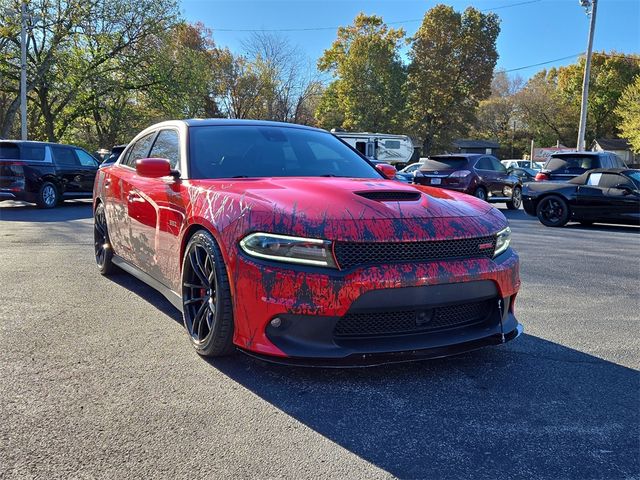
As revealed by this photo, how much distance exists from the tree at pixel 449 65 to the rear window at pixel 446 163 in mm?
31748

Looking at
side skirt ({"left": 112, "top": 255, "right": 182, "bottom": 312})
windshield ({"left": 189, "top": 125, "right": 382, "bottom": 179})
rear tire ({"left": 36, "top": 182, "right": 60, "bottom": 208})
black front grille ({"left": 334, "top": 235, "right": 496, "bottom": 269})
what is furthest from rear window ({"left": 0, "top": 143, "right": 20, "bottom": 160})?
black front grille ({"left": 334, "top": 235, "right": 496, "bottom": 269})

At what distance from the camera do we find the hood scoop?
3.11 metres

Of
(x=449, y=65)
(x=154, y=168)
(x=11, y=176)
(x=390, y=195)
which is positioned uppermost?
(x=449, y=65)

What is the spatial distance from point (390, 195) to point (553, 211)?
9627 millimetres

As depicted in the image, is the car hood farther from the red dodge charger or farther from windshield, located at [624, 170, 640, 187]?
windshield, located at [624, 170, 640, 187]

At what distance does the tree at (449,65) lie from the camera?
146 ft

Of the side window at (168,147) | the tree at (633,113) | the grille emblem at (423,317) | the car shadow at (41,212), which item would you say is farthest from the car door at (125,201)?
the tree at (633,113)

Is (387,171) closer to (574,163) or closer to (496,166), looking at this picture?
(574,163)

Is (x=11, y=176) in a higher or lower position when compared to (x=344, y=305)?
higher

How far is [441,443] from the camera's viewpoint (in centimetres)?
233

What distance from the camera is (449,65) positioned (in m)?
44.8

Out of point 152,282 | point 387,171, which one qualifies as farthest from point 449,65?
point 152,282

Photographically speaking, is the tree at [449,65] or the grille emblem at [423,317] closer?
the grille emblem at [423,317]

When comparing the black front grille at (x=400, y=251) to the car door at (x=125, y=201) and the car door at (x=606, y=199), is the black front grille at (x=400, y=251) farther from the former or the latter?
the car door at (x=606, y=199)
